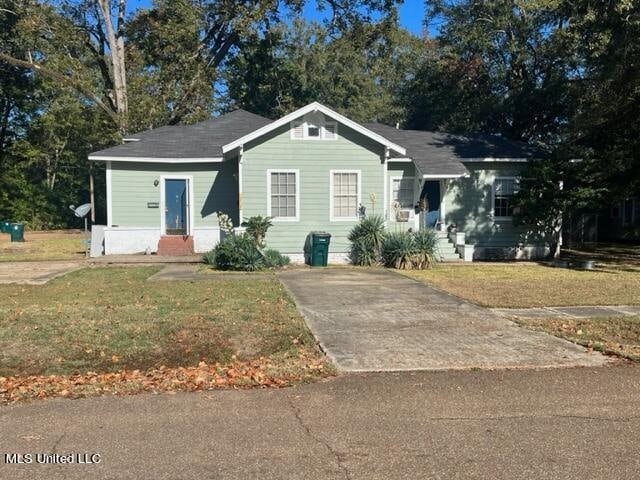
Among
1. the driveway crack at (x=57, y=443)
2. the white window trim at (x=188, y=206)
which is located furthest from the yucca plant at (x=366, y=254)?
the driveway crack at (x=57, y=443)

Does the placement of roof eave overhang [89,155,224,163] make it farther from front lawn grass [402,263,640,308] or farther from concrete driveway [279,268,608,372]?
concrete driveway [279,268,608,372]

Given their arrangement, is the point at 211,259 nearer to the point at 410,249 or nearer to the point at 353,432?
the point at 410,249

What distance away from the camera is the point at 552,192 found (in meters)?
17.6

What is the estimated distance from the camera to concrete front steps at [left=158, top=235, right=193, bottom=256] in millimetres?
18469

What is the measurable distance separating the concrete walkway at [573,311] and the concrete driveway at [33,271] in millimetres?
9689

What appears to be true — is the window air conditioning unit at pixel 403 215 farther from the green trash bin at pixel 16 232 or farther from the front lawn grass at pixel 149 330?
the green trash bin at pixel 16 232

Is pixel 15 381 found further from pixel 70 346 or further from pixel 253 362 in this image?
pixel 253 362

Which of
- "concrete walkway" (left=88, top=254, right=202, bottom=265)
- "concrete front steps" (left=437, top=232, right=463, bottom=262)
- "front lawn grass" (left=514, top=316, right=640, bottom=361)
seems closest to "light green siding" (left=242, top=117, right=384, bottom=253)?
"concrete walkway" (left=88, top=254, right=202, bottom=265)

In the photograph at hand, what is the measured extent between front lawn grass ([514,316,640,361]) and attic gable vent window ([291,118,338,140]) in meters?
9.52

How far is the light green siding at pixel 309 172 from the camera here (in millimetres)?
16547

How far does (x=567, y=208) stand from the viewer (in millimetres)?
17375

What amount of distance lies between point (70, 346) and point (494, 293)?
781 centimetres

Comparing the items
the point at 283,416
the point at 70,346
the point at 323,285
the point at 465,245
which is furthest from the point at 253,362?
the point at 465,245

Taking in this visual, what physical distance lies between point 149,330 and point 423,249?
9.82m
